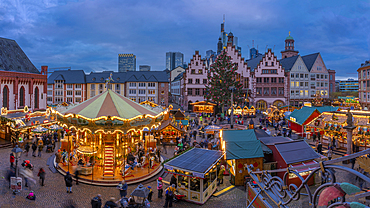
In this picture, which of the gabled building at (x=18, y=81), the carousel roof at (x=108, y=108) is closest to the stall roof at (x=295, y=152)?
the carousel roof at (x=108, y=108)

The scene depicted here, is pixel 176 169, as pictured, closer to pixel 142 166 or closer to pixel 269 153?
pixel 142 166

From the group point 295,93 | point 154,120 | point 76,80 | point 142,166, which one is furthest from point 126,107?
point 76,80

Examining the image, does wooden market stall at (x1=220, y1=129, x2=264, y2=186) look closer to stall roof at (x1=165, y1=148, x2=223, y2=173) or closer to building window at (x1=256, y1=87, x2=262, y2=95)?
stall roof at (x1=165, y1=148, x2=223, y2=173)

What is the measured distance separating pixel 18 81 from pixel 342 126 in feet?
175

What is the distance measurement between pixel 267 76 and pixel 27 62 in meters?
55.0

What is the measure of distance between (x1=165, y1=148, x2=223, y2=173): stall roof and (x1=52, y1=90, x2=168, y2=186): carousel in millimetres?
3650

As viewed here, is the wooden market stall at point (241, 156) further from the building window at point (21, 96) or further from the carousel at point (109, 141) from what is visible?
the building window at point (21, 96)

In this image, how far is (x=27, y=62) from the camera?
48312 millimetres

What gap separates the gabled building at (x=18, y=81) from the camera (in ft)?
136

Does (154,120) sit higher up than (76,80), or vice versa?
(76,80)

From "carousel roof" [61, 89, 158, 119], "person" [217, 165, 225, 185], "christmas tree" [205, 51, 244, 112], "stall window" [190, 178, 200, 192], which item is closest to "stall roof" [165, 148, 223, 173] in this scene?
"stall window" [190, 178, 200, 192]

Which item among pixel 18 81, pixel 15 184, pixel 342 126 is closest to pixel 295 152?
pixel 342 126

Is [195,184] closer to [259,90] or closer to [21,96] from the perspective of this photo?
[21,96]

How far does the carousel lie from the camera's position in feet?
48.1
